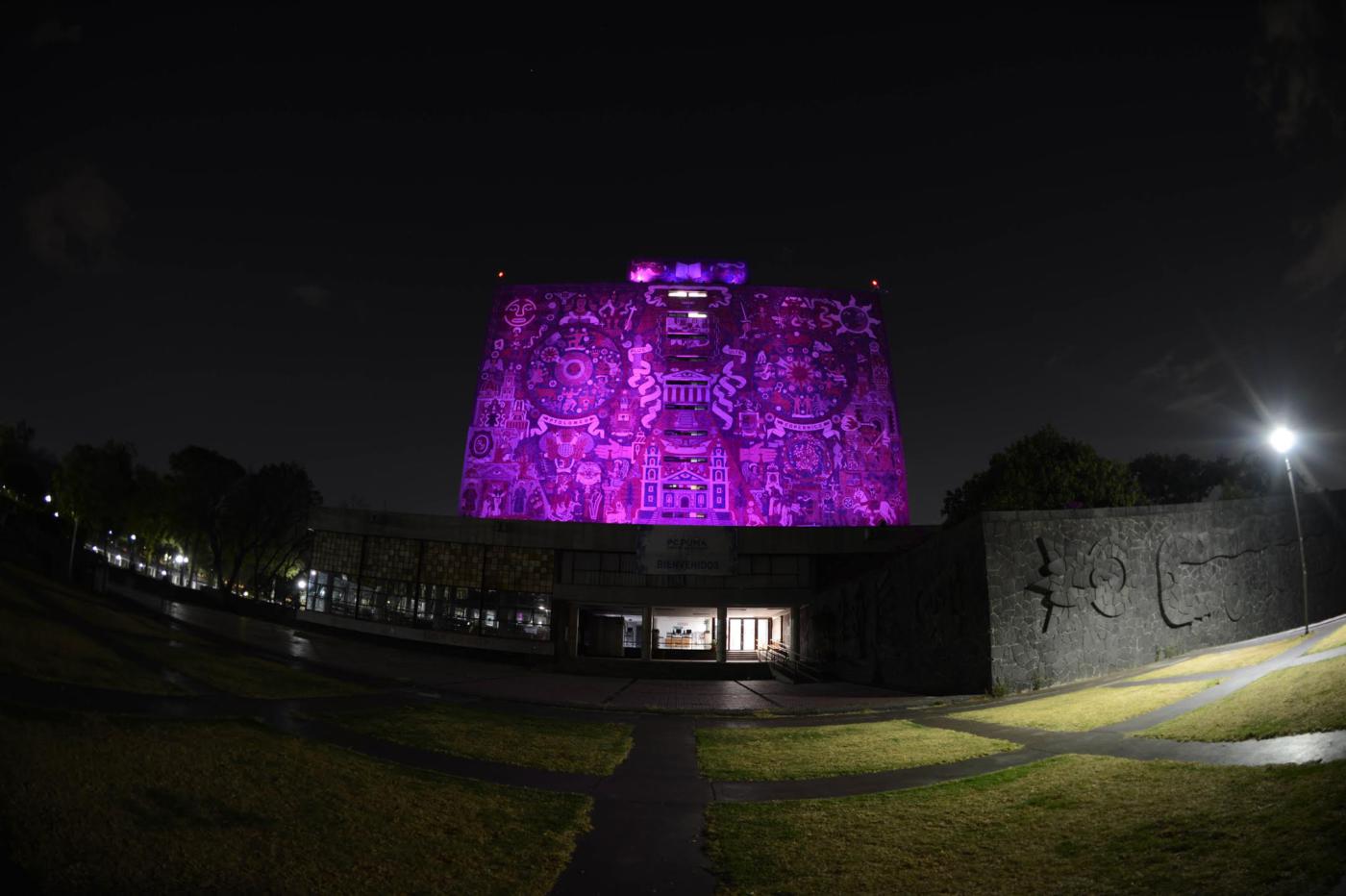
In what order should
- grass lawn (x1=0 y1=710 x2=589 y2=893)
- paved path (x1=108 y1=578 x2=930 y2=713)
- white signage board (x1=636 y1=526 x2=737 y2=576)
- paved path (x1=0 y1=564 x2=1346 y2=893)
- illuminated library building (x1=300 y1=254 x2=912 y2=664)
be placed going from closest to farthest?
grass lawn (x1=0 y1=710 x2=589 y2=893) < paved path (x1=0 y1=564 x2=1346 y2=893) < paved path (x1=108 y1=578 x2=930 y2=713) < illuminated library building (x1=300 y1=254 x2=912 y2=664) < white signage board (x1=636 y1=526 x2=737 y2=576)

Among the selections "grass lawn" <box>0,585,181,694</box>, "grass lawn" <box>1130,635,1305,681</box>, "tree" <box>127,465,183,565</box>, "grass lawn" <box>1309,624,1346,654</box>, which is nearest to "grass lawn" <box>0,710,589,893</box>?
"grass lawn" <box>0,585,181,694</box>

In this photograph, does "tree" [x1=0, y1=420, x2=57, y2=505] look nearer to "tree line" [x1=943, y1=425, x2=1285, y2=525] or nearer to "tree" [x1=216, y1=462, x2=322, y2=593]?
"tree" [x1=216, y1=462, x2=322, y2=593]

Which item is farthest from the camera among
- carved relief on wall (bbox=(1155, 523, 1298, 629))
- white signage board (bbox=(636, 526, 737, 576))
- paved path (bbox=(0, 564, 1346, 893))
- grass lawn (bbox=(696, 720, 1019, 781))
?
white signage board (bbox=(636, 526, 737, 576))

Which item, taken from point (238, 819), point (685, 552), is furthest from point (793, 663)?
point (238, 819)

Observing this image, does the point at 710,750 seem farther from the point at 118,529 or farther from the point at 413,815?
the point at 118,529

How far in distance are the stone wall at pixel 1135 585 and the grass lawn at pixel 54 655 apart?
703 inches

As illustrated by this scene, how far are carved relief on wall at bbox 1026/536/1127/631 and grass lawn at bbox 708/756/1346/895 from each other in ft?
31.6

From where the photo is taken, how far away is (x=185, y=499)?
53812 millimetres

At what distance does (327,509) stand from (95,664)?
34.6m

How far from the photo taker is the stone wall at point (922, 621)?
1742 centimetres

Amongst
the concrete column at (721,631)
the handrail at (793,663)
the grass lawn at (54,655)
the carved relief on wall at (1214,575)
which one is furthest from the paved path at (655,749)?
the concrete column at (721,631)

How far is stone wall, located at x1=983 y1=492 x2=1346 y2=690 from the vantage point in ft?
54.2

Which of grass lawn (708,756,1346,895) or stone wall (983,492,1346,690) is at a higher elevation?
stone wall (983,492,1346,690)

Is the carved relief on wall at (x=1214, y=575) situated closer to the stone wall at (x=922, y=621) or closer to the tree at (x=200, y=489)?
the stone wall at (x=922, y=621)
